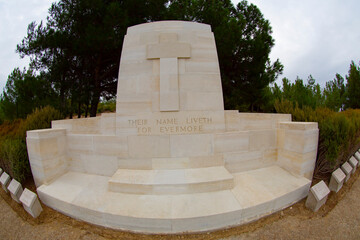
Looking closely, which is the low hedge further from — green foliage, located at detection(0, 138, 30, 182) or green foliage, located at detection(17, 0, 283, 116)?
green foliage, located at detection(0, 138, 30, 182)

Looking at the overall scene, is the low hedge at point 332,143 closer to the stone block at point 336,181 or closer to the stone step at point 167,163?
the stone block at point 336,181

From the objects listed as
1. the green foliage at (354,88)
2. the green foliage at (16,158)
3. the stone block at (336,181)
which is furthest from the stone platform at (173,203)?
the green foliage at (354,88)

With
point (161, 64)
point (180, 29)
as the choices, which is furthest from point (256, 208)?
point (180, 29)

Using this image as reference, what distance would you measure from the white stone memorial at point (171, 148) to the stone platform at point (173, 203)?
0.03 meters

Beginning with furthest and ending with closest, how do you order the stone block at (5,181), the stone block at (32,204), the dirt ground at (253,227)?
the stone block at (5,181) < the stone block at (32,204) < the dirt ground at (253,227)

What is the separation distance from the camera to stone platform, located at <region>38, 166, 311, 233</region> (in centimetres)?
282

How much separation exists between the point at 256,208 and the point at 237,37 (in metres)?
10.5

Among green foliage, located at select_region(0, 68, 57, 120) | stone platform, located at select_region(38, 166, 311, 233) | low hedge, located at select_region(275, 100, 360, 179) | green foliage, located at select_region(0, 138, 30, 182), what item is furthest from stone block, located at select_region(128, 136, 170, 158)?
green foliage, located at select_region(0, 68, 57, 120)

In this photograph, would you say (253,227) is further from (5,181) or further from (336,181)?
(5,181)

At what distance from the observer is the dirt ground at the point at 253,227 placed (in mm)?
2822

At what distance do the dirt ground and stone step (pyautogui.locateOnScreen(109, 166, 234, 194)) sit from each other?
30.5 inches

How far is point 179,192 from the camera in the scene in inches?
134

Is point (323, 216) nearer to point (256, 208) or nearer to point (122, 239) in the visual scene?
point (256, 208)

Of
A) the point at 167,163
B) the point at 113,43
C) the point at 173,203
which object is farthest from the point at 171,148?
the point at 113,43
